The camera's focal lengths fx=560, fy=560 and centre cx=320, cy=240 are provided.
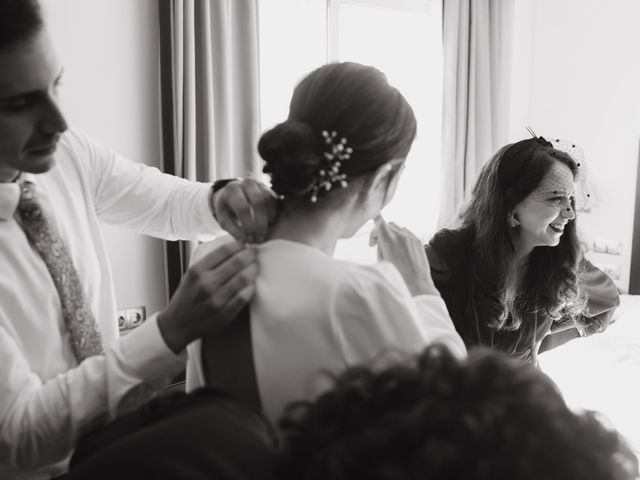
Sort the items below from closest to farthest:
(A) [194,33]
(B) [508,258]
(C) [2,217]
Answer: (C) [2,217] < (B) [508,258] < (A) [194,33]

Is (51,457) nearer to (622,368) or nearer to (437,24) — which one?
(622,368)

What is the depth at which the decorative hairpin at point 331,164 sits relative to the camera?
88cm

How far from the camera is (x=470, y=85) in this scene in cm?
394

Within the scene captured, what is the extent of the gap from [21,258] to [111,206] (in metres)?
0.41

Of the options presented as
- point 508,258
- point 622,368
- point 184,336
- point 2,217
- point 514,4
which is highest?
point 514,4

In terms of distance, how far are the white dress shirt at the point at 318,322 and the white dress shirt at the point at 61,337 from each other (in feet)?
0.53

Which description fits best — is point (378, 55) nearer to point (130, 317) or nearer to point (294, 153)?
point (130, 317)

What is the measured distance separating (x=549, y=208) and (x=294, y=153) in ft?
3.80

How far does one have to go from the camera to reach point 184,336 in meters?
0.82

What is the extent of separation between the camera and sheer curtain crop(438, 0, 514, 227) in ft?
12.7

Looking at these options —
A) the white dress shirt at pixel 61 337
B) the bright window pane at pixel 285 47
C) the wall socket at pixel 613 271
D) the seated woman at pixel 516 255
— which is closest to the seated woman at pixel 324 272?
the white dress shirt at pixel 61 337

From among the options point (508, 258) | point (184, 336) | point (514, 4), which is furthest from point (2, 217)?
point (514, 4)

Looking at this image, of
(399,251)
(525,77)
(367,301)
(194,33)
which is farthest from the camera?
(525,77)

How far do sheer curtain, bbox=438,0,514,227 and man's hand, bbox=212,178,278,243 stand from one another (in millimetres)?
2979
